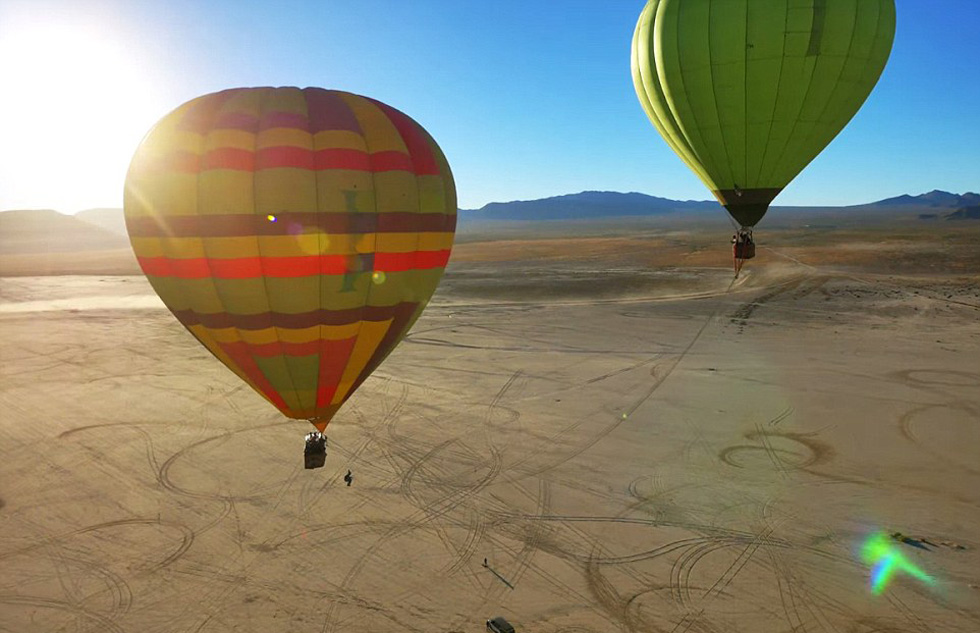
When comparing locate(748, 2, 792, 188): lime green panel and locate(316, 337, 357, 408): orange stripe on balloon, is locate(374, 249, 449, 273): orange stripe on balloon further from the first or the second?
locate(748, 2, 792, 188): lime green panel

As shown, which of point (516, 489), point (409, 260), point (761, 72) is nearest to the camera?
point (409, 260)

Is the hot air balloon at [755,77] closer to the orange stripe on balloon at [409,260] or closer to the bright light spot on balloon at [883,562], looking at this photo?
the bright light spot on balloon at [883,562]

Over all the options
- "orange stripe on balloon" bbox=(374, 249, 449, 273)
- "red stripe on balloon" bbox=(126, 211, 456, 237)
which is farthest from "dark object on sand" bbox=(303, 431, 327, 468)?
"red stripe on balloon" bbox=(126, 211, 456, 237)

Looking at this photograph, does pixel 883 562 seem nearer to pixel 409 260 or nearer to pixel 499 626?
pixel 499 626

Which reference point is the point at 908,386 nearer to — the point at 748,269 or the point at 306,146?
the point at 306,146

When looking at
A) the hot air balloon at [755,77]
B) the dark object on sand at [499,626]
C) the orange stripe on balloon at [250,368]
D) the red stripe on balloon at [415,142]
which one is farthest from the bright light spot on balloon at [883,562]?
the orange stripe on balloon at [250,368]

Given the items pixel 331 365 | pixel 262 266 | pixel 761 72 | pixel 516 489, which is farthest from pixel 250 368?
pixel 761 72

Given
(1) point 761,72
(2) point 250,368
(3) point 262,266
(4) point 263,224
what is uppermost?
(1) point 761,72
